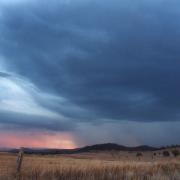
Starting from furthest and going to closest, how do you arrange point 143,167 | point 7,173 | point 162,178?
point 143,167, point 162,178, point 7,173

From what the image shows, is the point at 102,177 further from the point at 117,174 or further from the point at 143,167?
the point at 143,167

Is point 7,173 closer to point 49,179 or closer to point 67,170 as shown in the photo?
point 49,179

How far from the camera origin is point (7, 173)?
69.7ft

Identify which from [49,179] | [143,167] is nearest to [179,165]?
[143,167]

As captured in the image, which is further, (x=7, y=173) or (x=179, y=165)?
(x=179, y=165)

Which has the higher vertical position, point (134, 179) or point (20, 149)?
point (20, 149)

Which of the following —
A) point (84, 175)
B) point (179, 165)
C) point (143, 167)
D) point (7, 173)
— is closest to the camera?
point (7, 173)

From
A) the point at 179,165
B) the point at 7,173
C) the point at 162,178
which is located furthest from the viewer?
the point at 179,165

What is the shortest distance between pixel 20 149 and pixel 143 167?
10569mm

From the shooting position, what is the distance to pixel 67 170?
78.0ft

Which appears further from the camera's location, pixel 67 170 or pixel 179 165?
pixel 179 165

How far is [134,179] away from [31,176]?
6144 mm

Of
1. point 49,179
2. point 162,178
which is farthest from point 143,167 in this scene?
point 49,179

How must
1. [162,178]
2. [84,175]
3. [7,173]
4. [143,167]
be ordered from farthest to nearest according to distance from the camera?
[143,167], [162,178], [84,175], [7,173]
